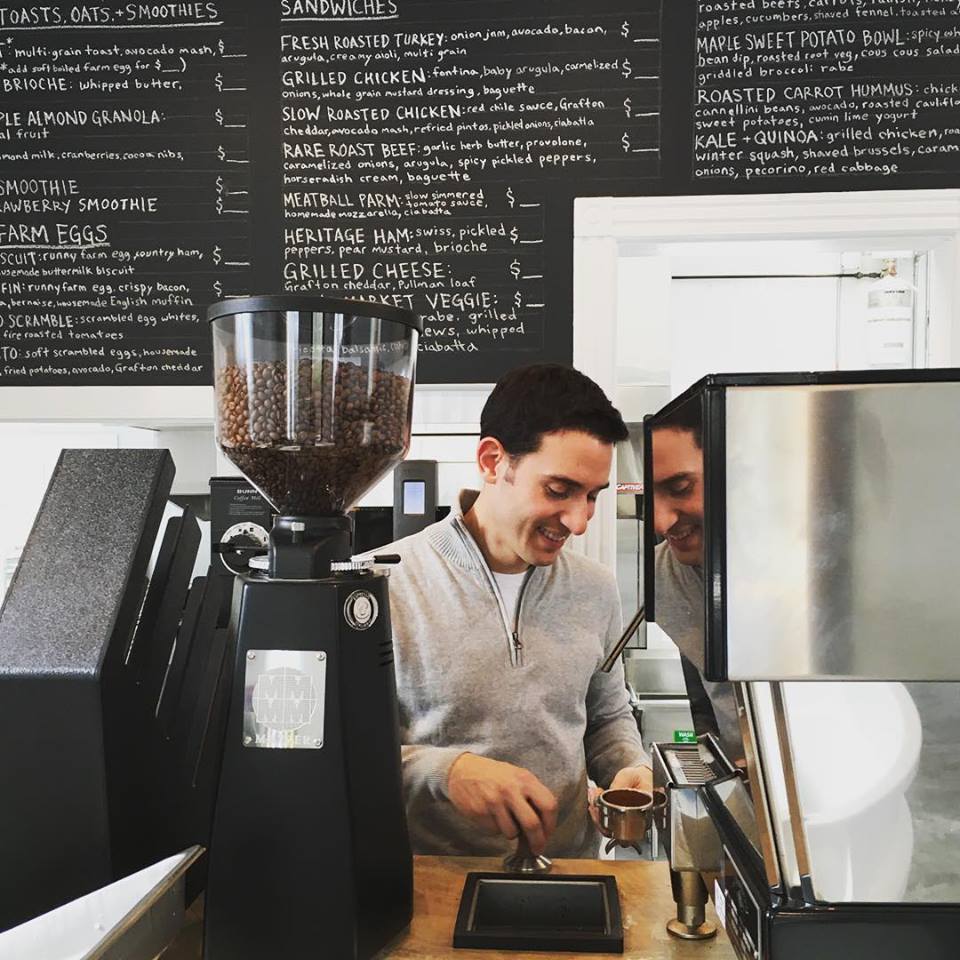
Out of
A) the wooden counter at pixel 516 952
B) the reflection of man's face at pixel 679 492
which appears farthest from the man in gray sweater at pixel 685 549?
the wooden counter at pixel 516 952

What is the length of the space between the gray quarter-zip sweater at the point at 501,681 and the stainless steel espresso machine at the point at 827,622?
30.3 inches

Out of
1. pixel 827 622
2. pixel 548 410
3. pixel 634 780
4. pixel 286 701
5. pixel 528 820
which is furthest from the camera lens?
pixel 548 410

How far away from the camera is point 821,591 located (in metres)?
0.61

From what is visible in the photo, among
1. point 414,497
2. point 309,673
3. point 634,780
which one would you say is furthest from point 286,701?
point 414,497

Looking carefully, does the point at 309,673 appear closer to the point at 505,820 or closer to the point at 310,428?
the point at 310,428

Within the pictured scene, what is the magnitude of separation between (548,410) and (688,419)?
0.85 meters

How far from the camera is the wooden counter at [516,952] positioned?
2.88 feet

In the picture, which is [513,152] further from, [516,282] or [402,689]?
[402,689]

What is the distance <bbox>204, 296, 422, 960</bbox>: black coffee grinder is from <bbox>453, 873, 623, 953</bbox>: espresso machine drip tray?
79mm

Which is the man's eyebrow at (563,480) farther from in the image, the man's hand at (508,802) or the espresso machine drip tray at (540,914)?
the espresso machine drip tray at (540,914)

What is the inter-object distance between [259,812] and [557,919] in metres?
0.34

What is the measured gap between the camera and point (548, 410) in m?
1.53

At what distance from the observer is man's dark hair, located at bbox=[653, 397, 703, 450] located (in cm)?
64

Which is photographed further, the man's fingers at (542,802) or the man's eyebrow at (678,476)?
the man's fingers at (542,802)
